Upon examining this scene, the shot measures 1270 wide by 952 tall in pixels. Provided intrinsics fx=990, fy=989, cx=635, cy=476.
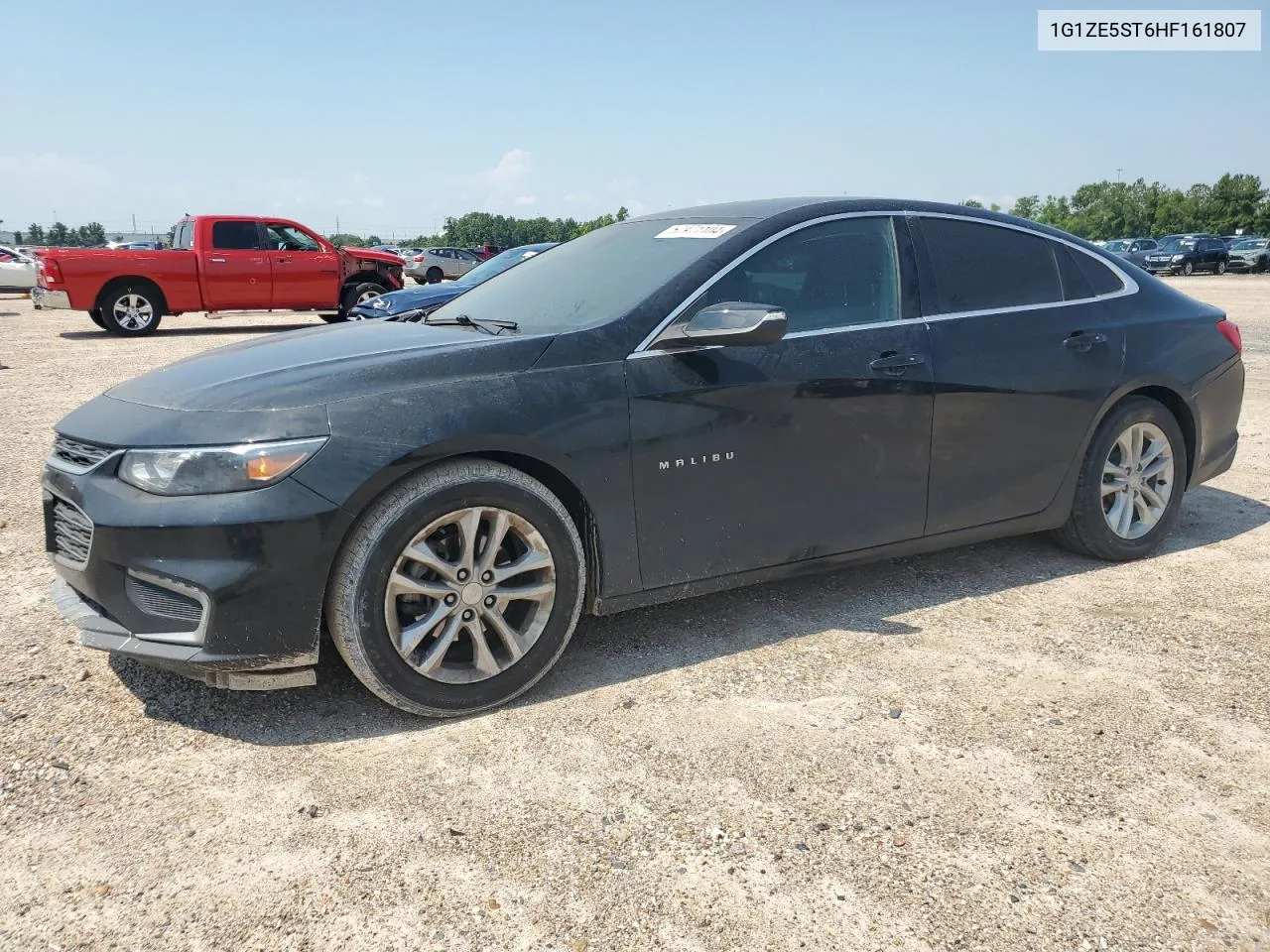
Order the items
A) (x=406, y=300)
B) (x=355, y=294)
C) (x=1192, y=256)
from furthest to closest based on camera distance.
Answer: (x=1192, y=256)
(x=355, y=294)
(x=406, y=300)

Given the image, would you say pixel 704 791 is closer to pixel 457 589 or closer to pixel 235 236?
pixel 457 589

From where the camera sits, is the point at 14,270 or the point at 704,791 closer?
the point at 704,791

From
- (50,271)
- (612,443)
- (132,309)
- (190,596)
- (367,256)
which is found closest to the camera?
(190,596)

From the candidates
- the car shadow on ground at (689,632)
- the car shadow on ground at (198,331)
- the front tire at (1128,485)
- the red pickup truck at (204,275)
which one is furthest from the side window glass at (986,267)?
the red pickup truck at (204,275)

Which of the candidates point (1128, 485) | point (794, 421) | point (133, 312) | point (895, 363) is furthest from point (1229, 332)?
point (133, 312)

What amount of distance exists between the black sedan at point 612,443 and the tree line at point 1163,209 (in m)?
55.4

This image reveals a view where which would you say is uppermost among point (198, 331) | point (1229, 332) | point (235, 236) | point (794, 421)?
point (235, 236)

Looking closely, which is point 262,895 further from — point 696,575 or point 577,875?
point 696,575

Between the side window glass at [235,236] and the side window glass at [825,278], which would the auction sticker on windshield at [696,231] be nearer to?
Result: the side window glass at [825,278]

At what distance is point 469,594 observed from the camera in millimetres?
3039

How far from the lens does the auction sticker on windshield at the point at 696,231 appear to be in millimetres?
3721

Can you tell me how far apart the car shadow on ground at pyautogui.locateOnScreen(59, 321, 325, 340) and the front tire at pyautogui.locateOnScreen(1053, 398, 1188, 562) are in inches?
513

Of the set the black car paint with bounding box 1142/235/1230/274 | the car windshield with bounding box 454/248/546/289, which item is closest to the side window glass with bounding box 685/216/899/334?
the car windshield with bounding box 454/248/546/289

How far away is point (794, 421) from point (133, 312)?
14761 millimetres
